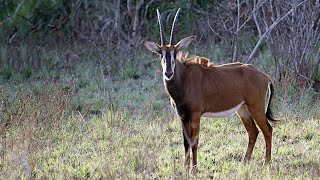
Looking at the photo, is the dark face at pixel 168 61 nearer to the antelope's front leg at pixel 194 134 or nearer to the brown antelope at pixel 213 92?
the brown antelope at pixel 213 92

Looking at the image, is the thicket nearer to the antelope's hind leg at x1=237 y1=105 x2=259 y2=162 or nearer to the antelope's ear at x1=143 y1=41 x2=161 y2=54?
the antelope's hind leg at x1=237 y1=105 x2=259 y2=162

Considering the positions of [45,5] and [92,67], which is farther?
[45,5]

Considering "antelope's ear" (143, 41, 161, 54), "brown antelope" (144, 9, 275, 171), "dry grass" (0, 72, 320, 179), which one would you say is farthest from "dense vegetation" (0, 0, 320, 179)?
"antelope's ear" (143, 41, 161, 54)

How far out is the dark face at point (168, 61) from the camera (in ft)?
23.7

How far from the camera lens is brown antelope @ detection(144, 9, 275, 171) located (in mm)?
7520

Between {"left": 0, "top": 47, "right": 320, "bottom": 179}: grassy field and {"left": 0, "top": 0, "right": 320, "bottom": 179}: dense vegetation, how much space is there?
2 cm

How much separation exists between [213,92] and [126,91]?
→ 4.22m

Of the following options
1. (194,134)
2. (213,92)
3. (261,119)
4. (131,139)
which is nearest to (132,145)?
(131,139)

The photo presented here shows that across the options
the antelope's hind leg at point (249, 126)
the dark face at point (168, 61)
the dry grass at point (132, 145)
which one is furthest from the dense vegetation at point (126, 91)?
the dark face at point (168, 61)

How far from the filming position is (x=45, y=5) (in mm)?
16203

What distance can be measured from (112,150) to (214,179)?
4.90 feet

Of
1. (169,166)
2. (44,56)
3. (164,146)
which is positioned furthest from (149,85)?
(169,166)

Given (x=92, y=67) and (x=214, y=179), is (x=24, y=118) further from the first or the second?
(x=92, y=67)

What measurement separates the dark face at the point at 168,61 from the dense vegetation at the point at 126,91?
0.60 metres
